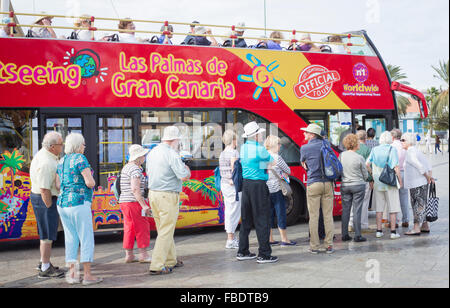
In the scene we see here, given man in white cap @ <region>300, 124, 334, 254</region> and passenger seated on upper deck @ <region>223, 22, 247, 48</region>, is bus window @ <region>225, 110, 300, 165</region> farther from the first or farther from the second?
man in white cap @ <region>300, 124, 334, 254</region>

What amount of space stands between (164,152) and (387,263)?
10.4 ft

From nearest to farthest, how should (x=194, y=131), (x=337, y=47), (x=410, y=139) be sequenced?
(x=410, y=139) < (x=194, y=131) < (x=337, y=47)

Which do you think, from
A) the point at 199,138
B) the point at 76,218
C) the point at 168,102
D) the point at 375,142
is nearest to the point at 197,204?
the point at 199,138

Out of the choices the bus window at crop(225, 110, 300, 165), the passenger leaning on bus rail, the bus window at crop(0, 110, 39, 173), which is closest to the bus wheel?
the bus window at crop(225, 110, 300, 165)

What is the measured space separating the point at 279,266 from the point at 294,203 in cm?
321

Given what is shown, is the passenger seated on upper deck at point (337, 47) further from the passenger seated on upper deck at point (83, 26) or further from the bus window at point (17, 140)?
the bus window at point (17, 140)

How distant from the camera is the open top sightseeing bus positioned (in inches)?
292

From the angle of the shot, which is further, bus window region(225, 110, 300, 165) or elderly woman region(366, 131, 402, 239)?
bus window region(225, 110, 300, 165)

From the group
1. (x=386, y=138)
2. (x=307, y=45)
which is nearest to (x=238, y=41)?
(x=307, y=45)

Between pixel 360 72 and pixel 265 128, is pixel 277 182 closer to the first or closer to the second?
pixel 265 128

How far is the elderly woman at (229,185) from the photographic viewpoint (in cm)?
707

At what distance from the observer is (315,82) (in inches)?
361

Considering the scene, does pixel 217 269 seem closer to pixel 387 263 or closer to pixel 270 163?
pixel 270 163

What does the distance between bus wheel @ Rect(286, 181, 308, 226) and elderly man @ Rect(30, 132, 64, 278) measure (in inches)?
182
